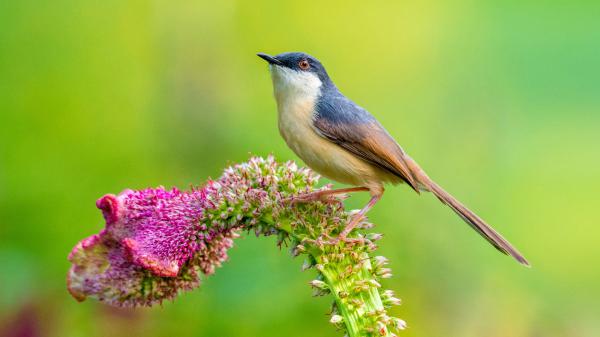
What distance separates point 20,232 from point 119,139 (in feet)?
5.06

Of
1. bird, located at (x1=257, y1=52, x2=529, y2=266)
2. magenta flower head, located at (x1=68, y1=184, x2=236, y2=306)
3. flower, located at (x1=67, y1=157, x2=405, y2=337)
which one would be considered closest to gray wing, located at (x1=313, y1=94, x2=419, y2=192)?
bird, located at (x1=257, y1=52, x2=529, y2=266)

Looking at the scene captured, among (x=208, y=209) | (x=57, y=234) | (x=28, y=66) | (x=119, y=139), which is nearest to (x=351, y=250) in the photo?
(x=208, y=209)

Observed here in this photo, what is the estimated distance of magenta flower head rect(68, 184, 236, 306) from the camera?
320cm

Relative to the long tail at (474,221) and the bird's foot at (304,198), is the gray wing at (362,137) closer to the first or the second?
the long tail at (474,221)

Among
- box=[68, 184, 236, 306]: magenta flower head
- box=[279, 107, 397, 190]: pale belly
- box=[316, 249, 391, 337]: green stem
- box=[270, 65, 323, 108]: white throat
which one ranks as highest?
box=[270, 65, 323, 108]: white throat

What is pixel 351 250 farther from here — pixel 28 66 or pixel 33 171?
pixel 28 66

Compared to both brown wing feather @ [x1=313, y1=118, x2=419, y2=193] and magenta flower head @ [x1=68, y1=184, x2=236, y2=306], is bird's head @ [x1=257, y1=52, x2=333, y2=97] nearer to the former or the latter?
brown wing feather @ [x1=313, y1=118, x2=419, y2=193]

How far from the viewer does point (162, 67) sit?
5828mm

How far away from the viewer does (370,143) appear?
382cm

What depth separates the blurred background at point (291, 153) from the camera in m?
4.49

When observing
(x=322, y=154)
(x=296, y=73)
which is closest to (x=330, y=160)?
(x=322, y=154)

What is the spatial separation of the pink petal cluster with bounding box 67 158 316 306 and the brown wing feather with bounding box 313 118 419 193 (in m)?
0.54

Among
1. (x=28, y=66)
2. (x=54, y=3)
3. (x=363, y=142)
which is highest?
(x=54, y=3)

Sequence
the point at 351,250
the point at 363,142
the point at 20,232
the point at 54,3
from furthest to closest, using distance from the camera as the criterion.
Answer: the point at 54,3 < the point at 20,232 < the point at 363,142 < the point at 351,250
